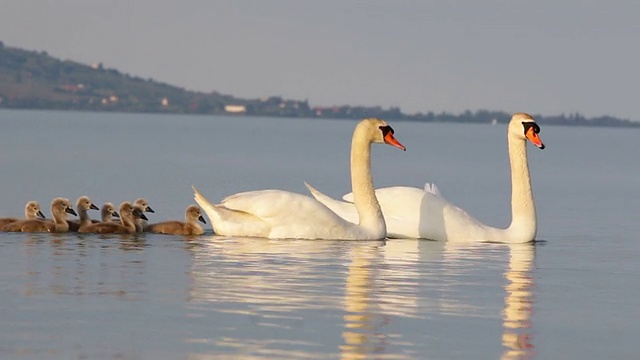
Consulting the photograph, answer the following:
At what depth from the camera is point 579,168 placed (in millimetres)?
59594

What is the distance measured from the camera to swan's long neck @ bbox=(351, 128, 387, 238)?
2250 cm

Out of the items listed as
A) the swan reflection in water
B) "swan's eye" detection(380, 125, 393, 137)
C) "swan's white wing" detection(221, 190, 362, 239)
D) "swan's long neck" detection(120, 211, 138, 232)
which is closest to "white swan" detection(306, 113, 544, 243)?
the swan reflection in water

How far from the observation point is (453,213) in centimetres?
2311

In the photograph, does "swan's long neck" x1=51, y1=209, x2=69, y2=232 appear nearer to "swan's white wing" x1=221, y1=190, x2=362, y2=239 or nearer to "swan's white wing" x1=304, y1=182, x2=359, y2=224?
"swan's white wing" x1=221, y1=190, x2=362, y2=239

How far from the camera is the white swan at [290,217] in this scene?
21953 millimetres

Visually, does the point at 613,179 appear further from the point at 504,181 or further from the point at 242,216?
the point at 242,216

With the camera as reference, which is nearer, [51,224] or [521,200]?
[51,224]

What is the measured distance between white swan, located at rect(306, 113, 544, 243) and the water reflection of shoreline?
58 centimetres

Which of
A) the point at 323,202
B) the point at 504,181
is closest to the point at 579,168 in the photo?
the point at 504,181

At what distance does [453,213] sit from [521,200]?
3.84 ft

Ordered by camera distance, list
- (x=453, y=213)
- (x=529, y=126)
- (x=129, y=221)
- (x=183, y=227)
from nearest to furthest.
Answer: (x=129, y=221)
(x=183, y=227)
(x=453, y=213)
(x=529, y=126)

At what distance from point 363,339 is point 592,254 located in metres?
9.35

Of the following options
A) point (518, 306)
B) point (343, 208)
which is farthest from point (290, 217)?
point (518, 306)

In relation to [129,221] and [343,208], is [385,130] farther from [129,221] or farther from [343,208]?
[129,221]
